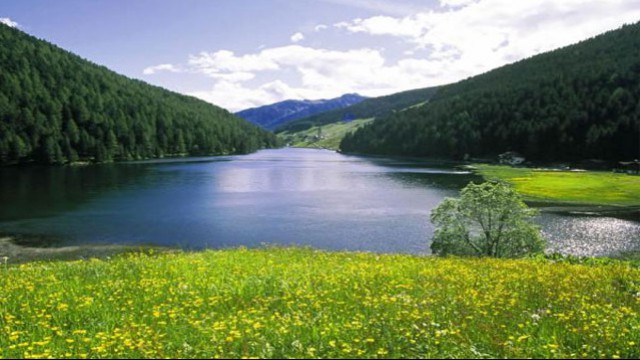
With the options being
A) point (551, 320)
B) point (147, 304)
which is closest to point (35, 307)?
point (147, 304)

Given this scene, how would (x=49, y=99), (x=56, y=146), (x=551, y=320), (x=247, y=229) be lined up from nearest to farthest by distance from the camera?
1. (x=551, y=320)
2. (x=247, y=229)
3. (x=56, y=146)
4. (x=49, y=99)

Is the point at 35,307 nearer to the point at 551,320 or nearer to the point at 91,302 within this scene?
the point at 91,302

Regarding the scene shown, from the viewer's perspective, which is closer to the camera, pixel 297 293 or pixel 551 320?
pixel 551 320

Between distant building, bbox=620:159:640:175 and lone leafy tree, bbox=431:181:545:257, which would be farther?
distant building, bbox=620:159:640:175

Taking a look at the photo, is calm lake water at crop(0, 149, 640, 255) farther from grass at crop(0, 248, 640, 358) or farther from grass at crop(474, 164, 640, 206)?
grass at crop(0, 248, 640, 358)

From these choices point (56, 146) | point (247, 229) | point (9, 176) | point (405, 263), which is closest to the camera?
point (405, 263)

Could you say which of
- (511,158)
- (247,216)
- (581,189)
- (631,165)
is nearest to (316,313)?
(247,216)

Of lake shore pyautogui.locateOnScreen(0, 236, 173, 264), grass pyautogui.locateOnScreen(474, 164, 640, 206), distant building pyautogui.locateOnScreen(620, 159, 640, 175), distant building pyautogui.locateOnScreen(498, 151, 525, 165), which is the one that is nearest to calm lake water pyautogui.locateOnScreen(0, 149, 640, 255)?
lake shore pyautogui.locateOnScreen(0, 236, 173, 264)

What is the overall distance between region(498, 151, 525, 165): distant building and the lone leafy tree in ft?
513

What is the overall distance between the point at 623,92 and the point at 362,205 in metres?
155

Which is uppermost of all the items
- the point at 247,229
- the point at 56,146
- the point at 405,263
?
the point at 56,146

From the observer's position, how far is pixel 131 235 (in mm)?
54312

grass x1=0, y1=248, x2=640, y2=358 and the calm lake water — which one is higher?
grass x1=0, y1=248, x2=640, y2=358

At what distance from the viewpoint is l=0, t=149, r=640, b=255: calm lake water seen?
5316 centimetres
